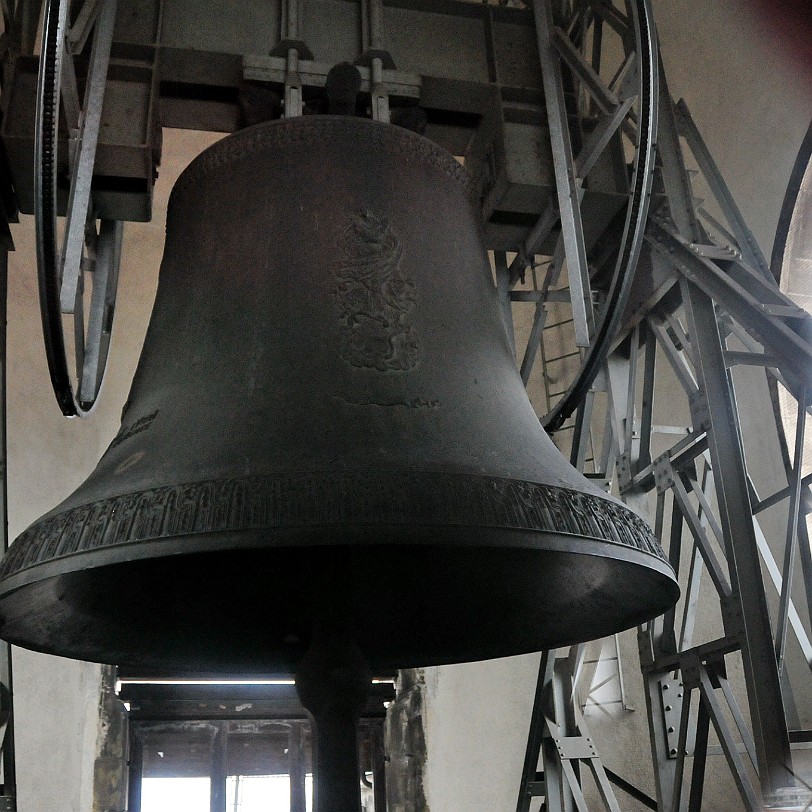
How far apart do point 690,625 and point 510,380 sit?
4.94 feet

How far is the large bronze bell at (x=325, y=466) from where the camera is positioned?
1.49m

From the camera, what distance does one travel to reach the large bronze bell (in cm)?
149

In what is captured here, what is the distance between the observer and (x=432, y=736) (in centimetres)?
711

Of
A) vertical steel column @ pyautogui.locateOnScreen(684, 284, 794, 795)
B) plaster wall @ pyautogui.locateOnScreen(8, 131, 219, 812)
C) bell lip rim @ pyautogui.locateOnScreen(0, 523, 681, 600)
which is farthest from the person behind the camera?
plaster wall @ pyautogui.locateOnScreen(8, 131, 219, 812)

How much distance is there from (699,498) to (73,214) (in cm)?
216

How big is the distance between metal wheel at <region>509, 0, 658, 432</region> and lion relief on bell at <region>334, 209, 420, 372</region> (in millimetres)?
489

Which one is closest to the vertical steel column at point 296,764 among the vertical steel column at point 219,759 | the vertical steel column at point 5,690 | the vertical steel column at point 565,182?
the vertical steel column at point 219,759

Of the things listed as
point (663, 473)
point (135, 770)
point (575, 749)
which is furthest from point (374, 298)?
point (135, 770)

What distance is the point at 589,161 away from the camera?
118 inches

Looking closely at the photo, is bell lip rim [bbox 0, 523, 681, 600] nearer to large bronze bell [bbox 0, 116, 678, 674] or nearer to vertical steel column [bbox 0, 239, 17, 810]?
large bronze bell [bbox 0, 116, 678, 674]

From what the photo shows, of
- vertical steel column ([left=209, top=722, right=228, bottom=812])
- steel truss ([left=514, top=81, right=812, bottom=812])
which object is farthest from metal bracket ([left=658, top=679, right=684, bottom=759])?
vertical steel column ([left=209, top=722, right=228, bottom=812])

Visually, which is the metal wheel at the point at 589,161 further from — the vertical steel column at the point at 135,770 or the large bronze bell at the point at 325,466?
the vertical steel column at the point at 135,770

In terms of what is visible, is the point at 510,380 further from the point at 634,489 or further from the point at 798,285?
the point at 798,285

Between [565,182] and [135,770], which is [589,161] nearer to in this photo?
[565,182]
